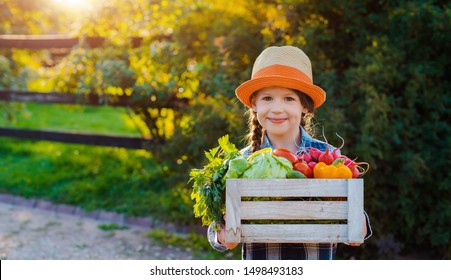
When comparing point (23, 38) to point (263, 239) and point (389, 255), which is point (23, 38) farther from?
point (263, 239)

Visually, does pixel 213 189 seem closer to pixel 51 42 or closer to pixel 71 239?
pixel 71 239

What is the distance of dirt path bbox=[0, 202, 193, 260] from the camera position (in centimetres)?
632

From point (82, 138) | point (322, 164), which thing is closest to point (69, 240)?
point (82, 138)

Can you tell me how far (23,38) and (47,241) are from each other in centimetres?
368

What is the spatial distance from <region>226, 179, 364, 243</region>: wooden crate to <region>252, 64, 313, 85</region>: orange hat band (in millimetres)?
609

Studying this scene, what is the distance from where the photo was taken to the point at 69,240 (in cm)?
676

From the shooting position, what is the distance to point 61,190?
8109 mm

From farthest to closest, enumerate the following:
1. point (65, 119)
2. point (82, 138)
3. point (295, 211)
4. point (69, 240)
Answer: point (65, 119)
point (82, 138)
point (69, 240)
point (295, 211)

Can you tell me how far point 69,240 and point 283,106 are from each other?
4255 millimetres

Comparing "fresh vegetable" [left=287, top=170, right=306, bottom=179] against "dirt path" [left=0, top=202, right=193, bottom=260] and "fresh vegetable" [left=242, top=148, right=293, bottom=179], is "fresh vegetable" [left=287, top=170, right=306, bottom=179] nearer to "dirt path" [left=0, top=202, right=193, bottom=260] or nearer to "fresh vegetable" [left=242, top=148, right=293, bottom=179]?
"fresh vegetable" [left=242, top=148, right=293, bottom=179]

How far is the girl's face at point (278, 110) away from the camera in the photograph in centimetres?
304

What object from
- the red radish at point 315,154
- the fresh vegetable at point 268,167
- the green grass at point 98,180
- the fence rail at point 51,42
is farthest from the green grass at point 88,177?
the fresh vegetable at point 268,167

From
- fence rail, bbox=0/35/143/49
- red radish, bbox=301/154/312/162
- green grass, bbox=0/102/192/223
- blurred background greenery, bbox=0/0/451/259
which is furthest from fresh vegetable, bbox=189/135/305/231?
fence rail, bbox=0/35/143/49
